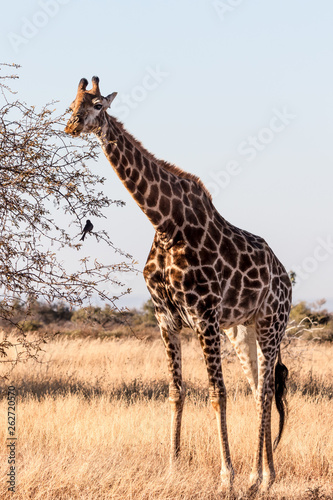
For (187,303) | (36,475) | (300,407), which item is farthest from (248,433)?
(36,475)

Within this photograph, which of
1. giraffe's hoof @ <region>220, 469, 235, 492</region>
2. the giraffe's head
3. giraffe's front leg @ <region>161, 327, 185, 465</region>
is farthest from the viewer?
giraffe's front leg @ <region>161, 327, 185, 465</region>

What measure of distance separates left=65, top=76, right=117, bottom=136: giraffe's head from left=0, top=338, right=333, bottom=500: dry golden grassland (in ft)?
10.2

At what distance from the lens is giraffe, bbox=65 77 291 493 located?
19.8ft

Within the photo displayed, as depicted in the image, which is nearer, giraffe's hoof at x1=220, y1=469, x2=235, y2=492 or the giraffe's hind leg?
giraffe's hoof at x1=220, y1=469, x2=235, y2=492

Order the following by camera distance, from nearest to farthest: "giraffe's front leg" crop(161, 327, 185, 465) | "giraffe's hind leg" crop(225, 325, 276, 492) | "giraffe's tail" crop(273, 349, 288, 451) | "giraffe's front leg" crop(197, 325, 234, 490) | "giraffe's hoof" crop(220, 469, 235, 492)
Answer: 1. "giraffe's hoof" crop(220, 469, 235, 492)
2. "giraffe's front leg" crop(197, 325, 234, 490)
3. "giraffe's front leg" crop(161, 327, 185, 465)
4. "giraffe's hind leg" crop(225, 325, 276, 492)
5. "giraffe's tail" crop(273, 349, 288, 451)

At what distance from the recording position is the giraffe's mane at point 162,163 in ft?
20.2

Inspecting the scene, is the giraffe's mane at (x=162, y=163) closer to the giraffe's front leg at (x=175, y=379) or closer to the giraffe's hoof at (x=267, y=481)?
the giraffe's front leg at (x=175, y=379)

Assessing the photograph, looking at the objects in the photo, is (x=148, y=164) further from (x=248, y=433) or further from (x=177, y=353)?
(x=248, y=433)

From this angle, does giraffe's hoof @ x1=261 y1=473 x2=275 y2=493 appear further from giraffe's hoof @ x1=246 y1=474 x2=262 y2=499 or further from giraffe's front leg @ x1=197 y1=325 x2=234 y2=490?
giraffe's front leg @ x1=197 y1=325 x2=234 y2=490

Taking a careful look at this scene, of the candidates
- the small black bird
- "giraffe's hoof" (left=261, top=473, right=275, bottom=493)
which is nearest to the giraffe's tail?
"giraffe's hoof" (left=261, top=473, right=275, bottom=493)

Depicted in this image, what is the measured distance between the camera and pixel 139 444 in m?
7.17

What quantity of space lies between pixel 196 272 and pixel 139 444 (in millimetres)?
2371

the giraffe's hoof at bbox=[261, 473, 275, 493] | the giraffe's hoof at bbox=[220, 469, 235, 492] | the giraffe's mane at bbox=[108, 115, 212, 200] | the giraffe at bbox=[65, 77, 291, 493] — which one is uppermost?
the giraffe's mane at bbox=[108, 115, 212, 200]

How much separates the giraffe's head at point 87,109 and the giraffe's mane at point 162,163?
0.86 ft
